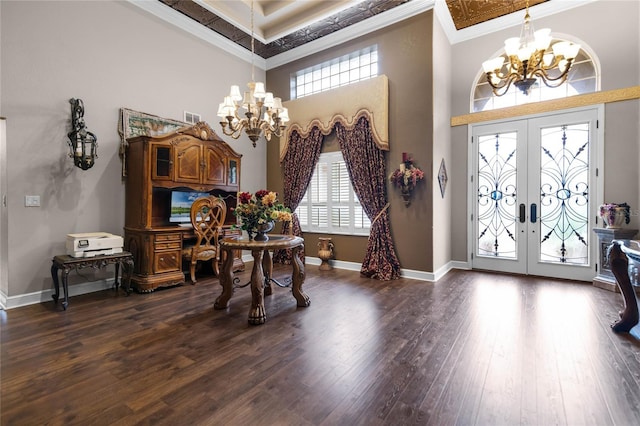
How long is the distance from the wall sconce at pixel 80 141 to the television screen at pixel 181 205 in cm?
121

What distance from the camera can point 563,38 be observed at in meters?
4.94

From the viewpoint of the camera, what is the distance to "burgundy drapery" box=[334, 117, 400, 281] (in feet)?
17.0

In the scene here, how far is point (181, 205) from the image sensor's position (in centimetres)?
507

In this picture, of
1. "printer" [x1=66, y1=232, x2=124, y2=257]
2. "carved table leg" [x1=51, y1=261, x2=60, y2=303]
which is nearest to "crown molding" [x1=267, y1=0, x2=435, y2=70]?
"printer" [x1=66, y1=232, x2=124, y2=257]

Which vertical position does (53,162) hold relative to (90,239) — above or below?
above

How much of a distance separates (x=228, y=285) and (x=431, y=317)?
7.55 feet

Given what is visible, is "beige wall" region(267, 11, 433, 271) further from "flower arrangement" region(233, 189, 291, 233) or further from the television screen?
the television screen

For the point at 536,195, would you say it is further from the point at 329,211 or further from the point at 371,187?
the point at 329,211

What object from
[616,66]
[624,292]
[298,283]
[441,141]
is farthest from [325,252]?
[616,66]

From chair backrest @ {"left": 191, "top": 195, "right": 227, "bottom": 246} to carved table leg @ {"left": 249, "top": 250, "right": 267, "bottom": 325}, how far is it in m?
1.81

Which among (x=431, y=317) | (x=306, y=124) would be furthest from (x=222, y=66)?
(x=431, y=317)

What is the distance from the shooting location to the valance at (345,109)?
5250mm

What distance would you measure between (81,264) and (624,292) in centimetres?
589

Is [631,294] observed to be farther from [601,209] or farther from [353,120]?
[353,120]
